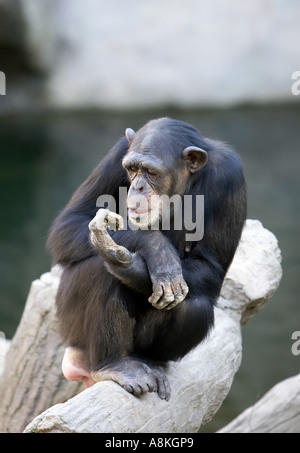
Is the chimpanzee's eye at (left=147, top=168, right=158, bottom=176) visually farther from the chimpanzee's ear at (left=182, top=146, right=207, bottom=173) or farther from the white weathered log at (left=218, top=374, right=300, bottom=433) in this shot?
the white weathered log at (left=218, top=374, right=300, bottom=433)

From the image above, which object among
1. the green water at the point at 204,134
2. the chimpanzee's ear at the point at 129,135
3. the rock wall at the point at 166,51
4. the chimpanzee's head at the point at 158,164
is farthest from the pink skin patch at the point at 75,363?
the rock wall at the point at 166,51

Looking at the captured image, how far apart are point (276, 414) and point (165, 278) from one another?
200 centimetres

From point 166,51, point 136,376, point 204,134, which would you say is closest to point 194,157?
point 136,376

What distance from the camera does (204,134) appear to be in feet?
38.9

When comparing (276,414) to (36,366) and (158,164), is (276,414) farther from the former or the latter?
(158,164)

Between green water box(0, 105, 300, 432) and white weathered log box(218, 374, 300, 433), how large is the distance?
2.33 meters

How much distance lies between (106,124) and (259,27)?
3074 mm

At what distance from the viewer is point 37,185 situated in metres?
11.5
